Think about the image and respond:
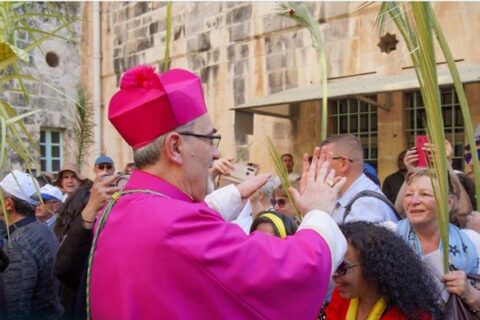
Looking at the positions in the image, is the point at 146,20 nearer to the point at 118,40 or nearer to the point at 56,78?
the point at 118,40

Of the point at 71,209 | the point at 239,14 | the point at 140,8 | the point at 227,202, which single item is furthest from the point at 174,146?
the point at 140,8

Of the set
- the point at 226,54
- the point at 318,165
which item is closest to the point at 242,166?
the point at 318,165

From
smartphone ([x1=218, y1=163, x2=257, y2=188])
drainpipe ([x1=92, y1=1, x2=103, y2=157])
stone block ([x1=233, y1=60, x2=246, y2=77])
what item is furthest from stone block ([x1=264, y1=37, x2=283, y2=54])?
smartphone ([x1=218, y1=163, x2=257, y2=188])

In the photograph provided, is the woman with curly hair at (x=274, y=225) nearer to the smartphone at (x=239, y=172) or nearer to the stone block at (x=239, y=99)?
the smartphone at (x=239, y=172)

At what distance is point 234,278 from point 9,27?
42.0 inches

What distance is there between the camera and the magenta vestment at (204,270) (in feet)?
5.09

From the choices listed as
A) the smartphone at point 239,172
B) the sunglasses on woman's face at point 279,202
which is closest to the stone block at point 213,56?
the sunglasses on woman's face at point 279,202

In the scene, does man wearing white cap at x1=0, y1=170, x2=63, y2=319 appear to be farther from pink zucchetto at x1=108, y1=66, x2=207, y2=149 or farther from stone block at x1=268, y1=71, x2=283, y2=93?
stone block at x1=268, y1=71, x2=283, y2=93

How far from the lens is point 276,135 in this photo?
8508 mm

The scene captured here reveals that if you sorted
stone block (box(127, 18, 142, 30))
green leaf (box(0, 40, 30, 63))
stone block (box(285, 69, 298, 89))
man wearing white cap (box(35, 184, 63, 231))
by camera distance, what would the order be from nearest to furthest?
green leaf (box(0, 40, 30, 63)) < man wearing white cap (box(35, 184, 63, 231)) < stone block (box(285, 69, 298, 89)) < stone block (box(127, 18, 142, 30))

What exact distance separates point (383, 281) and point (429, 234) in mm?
554

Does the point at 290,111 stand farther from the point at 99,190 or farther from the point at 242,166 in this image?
the point at 99,190

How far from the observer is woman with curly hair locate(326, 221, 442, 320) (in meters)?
2.16

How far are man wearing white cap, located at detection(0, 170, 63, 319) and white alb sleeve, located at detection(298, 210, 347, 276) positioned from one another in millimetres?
1781
